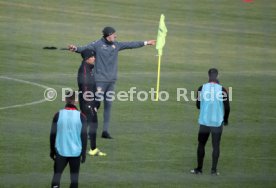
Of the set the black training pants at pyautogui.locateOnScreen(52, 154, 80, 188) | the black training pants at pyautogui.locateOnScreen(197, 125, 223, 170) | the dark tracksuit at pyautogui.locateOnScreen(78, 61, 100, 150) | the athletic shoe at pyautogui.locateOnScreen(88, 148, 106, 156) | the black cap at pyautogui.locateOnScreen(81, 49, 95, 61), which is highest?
the black cap at pyautogui.locateOnScreen(81, 49, 95, 61)

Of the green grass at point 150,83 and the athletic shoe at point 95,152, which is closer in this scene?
the green grass at point 150,83

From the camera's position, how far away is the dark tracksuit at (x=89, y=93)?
659 inches

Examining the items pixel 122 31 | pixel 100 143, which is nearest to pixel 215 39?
pixel 122 31

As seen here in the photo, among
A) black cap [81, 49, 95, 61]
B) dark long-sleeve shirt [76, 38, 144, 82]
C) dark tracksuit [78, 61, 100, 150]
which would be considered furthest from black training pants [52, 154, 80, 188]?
dark long-sleeve shirt [76, 38, 144, 82]

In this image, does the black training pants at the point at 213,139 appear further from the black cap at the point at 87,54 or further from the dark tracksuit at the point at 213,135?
the black cap at the point at 87,54

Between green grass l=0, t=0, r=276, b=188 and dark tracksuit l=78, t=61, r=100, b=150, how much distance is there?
1.56ft

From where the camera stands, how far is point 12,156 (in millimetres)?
16656

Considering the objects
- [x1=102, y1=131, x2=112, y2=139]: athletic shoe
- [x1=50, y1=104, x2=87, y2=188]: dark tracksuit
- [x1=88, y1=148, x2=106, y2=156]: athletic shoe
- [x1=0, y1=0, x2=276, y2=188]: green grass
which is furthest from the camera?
[x1=102, y1=131, x2=112, y2=139]: athletic shoe

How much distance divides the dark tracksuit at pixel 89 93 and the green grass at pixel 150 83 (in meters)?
0.48

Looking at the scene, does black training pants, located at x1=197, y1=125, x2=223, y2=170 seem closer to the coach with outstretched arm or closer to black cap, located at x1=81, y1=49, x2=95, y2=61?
black cap, located at x1=81, y1=49, x2=95, y2=61

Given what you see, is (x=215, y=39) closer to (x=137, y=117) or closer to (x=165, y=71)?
(x=165, y=71)

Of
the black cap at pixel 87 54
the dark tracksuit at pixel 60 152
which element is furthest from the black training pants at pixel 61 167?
the black cap at pixel 87 54

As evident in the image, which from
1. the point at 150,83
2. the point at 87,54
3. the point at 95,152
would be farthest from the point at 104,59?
the point at 150,83

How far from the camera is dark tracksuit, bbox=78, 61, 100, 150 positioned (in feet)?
54.9
